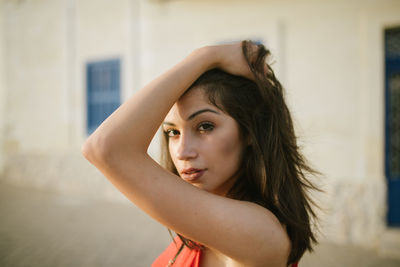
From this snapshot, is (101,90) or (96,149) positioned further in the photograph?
(101,90)

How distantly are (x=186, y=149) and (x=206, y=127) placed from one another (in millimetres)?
127

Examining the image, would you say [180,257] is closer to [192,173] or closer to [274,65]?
[192,173]

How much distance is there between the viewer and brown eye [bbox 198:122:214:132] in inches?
42.8

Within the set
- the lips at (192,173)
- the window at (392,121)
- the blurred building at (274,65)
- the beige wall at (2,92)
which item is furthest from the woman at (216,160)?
the beige wall at (2,92)

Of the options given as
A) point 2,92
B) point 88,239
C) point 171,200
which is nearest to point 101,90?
point 88,239

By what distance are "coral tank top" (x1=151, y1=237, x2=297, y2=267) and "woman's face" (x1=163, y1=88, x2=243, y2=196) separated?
0.98 feet

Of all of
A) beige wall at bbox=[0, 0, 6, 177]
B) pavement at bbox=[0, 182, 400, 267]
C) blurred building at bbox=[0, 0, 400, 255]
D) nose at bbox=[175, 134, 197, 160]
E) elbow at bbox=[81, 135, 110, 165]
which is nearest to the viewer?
elbow at bbox=[81, 135, 110, 165]

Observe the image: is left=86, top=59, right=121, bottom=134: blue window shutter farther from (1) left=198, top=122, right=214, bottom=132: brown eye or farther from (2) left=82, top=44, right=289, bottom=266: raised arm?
(2) left=82, top=44, right=289, bottom=266: raised arm

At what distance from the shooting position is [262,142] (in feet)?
3.90

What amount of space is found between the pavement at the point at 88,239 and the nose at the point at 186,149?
9.93 ft

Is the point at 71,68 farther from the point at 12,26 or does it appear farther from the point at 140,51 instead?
the point at 12,26

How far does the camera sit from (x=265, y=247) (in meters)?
0.86

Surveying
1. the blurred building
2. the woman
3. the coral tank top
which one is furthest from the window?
the coral tank top

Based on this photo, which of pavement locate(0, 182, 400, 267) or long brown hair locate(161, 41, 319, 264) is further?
pavement locate(0, 182, 400, 267)
